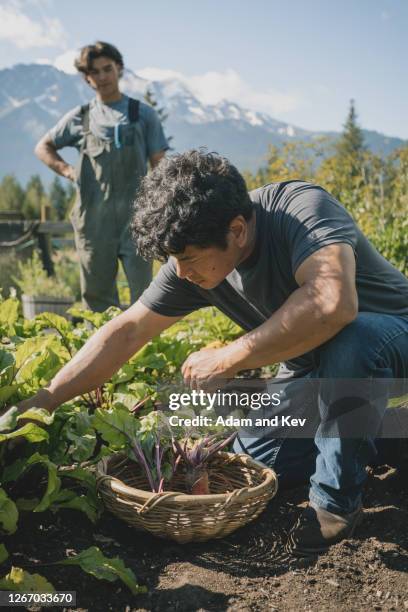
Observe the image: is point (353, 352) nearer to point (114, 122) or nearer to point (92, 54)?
point (114, 122)

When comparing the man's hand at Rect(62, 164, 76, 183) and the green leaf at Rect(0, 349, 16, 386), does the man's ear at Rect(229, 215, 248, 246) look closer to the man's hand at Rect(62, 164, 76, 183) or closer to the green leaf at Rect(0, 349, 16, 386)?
the green leaf at Rect(0, 349, 16, 386)

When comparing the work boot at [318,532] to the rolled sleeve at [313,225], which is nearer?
the rolled sleeve at [313,225]

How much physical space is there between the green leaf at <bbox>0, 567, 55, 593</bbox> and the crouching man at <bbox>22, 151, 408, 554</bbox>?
63cm

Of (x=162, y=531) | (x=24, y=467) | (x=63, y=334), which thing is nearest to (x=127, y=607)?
(x=162, y=531)

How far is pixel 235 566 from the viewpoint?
202 cm

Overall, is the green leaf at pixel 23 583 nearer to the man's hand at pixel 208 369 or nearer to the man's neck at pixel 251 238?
the man's hand at pixel 208 369

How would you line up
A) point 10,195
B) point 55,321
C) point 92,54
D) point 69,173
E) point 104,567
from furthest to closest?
point 10,195, point 69,173, point 92,54, point 55,321, point 104,567

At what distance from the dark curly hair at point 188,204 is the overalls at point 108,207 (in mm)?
2423

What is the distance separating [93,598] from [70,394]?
2.26ft

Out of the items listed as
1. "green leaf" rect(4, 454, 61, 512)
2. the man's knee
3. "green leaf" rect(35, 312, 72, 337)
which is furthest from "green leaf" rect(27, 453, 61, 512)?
"green leaf" rect(35, 312, 72, 337)

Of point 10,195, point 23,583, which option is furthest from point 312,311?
point 10,195

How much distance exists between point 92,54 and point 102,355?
277cm

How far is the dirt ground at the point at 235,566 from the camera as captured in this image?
183cm

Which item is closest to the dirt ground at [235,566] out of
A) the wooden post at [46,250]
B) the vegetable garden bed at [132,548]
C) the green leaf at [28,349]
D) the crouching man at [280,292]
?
the vegetable garden bed at [132,548]
